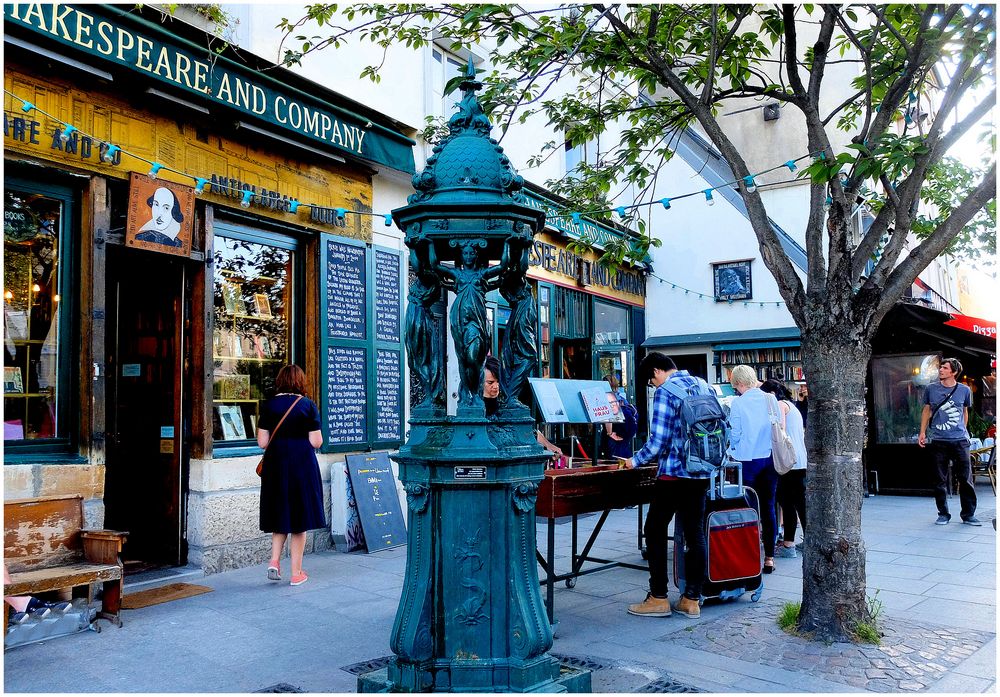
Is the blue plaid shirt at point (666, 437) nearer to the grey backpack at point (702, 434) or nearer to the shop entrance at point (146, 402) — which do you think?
the grey backpack at point (702, 434)

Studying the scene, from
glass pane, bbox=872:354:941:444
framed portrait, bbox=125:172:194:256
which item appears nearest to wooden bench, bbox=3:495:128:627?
framed portrait, bbox=125:172:194:256

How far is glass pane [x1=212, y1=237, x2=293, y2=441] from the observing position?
24.9 feet

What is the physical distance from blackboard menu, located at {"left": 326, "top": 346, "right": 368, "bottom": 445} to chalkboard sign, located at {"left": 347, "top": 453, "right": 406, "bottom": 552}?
0.85 ft

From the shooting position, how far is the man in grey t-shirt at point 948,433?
948 centimetres

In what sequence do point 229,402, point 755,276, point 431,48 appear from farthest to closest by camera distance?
point 755,276
point 431,48
point 229,402

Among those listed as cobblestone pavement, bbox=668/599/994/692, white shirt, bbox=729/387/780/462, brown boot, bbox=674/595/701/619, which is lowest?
cobblestone pavement, bbox=668/599/994/692

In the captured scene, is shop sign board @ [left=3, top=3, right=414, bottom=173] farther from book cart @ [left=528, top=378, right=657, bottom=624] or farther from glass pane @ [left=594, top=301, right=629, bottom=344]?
glass pane @ [left=594, top=301, right=629, bottom=344]

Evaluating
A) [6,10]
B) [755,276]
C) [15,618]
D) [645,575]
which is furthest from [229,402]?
[755,276]

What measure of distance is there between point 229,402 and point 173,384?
1.74ft

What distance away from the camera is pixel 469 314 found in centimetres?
379

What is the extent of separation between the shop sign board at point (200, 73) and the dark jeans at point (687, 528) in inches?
190

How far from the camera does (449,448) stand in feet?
12.4

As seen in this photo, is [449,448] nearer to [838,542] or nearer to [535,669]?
[535,669]

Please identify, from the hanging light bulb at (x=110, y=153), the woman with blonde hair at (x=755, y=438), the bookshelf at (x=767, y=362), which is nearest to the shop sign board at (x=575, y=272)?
the bookshelf at (x=767, y=362)
